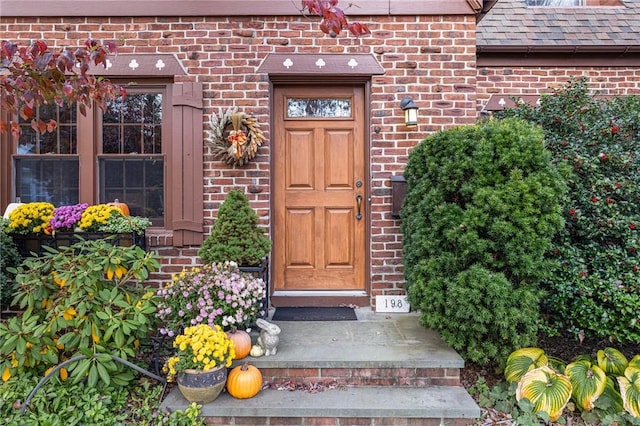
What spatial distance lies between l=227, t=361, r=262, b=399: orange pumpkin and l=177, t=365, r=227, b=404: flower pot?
0.32 feet

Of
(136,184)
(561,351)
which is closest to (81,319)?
(136,184)

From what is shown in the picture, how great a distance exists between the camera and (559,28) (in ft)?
15.4

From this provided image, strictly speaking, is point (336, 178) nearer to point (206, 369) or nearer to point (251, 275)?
point (251, 275)

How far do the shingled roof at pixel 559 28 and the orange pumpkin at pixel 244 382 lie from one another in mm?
4158

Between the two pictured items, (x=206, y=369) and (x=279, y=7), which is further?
(x=279, y=7)

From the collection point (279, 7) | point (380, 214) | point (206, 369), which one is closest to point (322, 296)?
point (380, 214)

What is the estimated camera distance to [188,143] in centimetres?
372

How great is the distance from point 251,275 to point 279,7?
8.43ft

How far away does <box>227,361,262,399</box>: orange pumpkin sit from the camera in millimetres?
2477

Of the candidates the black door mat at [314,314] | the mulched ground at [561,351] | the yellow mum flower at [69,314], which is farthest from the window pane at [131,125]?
the mulched ground at [561,351]

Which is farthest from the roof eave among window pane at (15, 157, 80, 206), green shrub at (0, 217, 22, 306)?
green shrub at (0, 217, 22, 306)

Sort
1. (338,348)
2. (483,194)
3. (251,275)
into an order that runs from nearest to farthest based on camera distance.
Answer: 1. (483,194)
2. (338,348)
3. (251,275)

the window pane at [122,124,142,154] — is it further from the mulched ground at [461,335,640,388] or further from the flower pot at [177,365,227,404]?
the mulched ground at [461,335,640,388]

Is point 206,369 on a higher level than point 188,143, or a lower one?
lower
